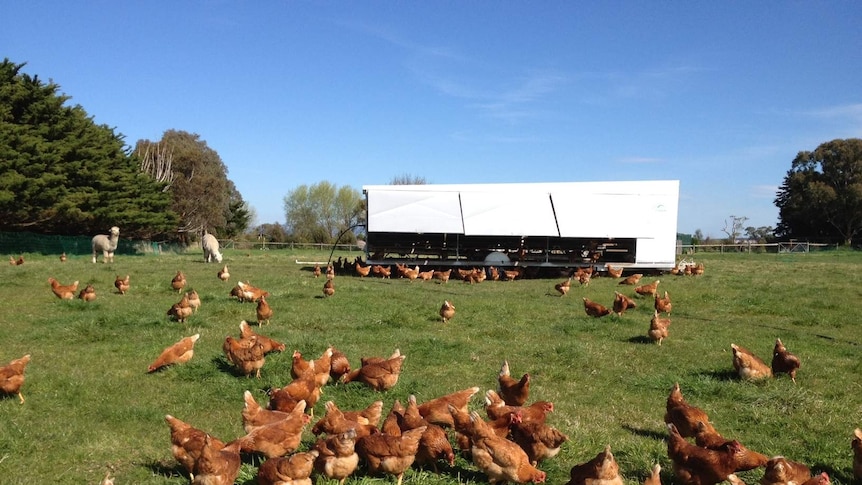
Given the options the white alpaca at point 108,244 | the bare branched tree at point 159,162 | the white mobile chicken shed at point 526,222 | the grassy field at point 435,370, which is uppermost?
the bare branched tree at point 159,162

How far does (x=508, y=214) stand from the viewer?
29672 mm

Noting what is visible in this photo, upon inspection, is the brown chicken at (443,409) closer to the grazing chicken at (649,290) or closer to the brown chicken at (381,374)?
the brown chicken at (381,374)

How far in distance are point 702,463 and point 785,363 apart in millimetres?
4926

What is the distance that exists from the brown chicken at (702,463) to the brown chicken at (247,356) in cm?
556

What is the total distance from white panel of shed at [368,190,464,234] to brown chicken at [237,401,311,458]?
22532 millimetres

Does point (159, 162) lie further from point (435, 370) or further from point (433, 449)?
point (433, 449)

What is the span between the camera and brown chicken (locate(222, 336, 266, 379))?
8.48 meters

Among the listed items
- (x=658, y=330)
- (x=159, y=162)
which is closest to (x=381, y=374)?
(x=658, y=330)

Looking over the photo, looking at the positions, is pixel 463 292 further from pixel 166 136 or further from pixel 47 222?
pixel 166 136

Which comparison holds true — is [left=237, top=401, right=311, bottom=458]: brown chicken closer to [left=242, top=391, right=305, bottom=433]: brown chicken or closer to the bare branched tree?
[left=242, top=391, right=305, bottom=433]: brown chicken

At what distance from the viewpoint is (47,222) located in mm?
38969

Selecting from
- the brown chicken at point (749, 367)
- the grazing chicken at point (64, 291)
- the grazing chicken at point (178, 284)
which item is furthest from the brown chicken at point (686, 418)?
the grazing chicken at point (178, 284)

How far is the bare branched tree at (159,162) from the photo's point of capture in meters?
58.2

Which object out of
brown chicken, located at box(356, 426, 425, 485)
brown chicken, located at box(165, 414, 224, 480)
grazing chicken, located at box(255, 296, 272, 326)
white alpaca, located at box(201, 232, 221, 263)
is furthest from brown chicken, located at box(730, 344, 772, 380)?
white alpaca, located at box(201, 232, 221, 263)
